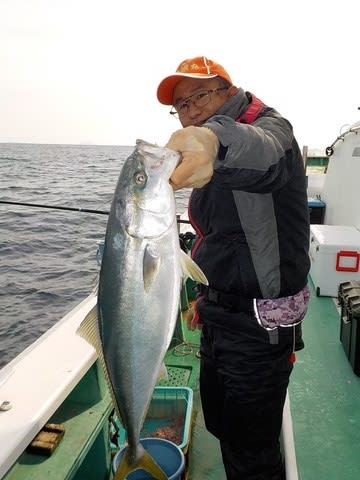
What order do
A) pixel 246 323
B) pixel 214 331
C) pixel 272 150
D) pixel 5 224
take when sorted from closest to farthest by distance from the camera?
pixel 272 150 < pixel 246 323 < pixel 214 331 < pixel 5 224

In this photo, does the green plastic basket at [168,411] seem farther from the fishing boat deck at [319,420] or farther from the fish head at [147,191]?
the fish head at [147,191]

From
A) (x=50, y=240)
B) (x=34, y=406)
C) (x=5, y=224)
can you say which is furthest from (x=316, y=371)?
(x=5, y=224)

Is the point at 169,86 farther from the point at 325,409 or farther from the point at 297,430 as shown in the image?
the point at 325,409

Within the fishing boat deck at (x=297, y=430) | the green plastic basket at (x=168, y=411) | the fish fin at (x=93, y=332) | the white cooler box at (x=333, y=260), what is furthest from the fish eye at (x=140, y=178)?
the white cooler box at (x=333, y=260)

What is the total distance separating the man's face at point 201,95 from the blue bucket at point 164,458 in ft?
7.59

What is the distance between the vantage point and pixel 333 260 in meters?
5.55

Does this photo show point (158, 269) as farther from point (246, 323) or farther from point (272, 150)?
point (246, 323)

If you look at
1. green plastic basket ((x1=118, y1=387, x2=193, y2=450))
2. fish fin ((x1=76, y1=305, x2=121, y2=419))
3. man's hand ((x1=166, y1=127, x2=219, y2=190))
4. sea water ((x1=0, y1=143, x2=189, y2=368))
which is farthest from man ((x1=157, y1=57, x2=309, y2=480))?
sea water ((x1=0, y1=143, x2=189, y2=368))

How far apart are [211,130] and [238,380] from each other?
149 cm

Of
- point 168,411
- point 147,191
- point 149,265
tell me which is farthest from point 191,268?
point 168,411

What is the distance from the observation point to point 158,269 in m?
1.64

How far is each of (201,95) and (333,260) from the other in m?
3.71

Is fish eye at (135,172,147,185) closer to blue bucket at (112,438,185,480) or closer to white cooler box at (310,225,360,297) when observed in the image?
blue bucket at (112,438,185,480)

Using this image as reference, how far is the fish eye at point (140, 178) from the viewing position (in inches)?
60.9
